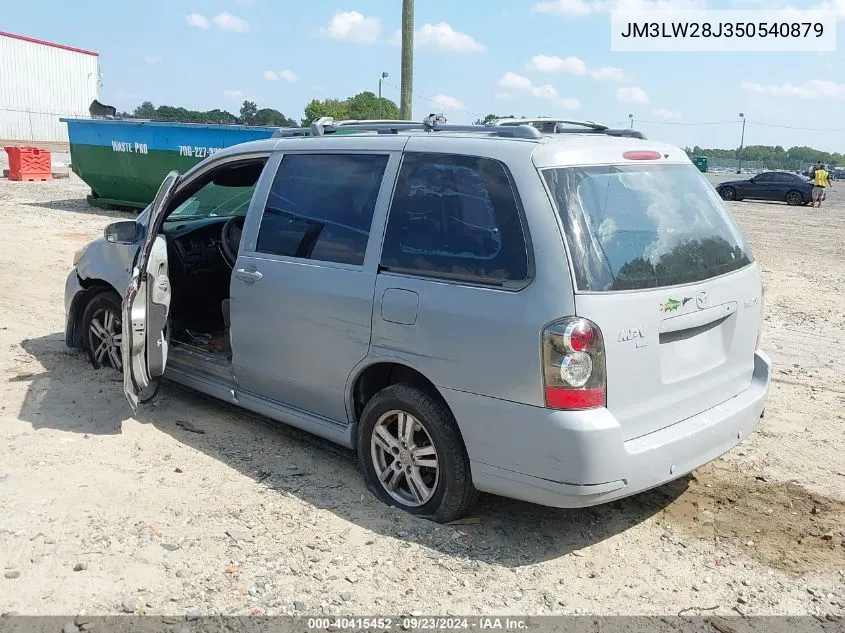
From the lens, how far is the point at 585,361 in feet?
11.0

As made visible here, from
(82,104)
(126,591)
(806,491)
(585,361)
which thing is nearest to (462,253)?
(585,361)

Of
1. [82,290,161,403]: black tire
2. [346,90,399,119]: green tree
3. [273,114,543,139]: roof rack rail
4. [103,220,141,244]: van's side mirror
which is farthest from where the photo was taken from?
[346,90,399,119]: green tree

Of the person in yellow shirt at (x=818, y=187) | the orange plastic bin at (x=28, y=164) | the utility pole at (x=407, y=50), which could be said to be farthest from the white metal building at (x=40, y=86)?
the person in yellow shirt at (x=818, y=187)

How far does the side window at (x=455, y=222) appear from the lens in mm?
3604

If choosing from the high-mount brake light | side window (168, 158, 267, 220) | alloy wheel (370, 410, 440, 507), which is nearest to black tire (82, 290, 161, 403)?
side window (168, 158, 267, 220)

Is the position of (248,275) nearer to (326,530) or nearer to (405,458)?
(405,458)

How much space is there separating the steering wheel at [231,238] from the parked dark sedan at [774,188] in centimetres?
2915

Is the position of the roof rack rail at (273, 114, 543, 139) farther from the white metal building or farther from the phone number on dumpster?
the white metal building

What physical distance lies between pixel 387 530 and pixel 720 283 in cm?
208

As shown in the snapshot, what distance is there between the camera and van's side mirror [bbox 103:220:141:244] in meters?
5.47

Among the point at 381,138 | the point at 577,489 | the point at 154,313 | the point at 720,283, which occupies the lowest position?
the point at 577,489

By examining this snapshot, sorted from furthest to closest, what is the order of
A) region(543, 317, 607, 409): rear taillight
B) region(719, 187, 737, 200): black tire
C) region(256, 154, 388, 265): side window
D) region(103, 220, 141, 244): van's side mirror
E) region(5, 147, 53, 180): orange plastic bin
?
region(719, 187, 737, 200): black tire → region(5, 147, 53, 180): orange plastic bin → region(103, 220, 141, 244): van's side mirror → region(256, 154, 388, 265): side window → region(543, 317, 607, 409): rear taillight

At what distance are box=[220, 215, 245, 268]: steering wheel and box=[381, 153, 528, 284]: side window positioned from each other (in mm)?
2285

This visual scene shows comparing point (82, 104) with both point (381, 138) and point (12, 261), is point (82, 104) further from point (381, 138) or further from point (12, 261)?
point (381, 138)
